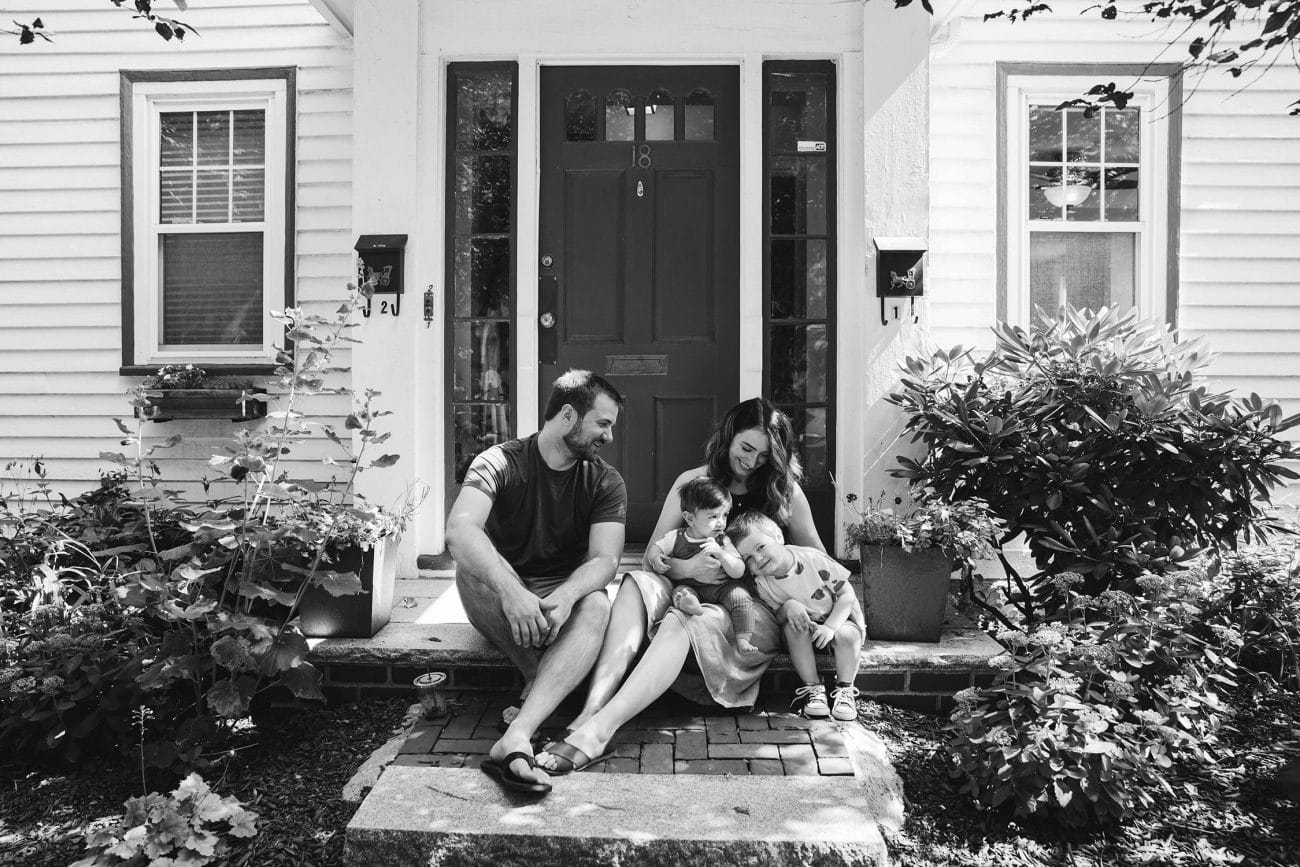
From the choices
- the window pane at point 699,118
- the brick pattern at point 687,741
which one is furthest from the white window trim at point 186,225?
the brick pattern at point 687,741

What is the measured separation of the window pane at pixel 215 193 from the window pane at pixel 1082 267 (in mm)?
4260

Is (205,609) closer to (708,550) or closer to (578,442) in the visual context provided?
(578,442)

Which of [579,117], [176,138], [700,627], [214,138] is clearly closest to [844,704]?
[700,627]

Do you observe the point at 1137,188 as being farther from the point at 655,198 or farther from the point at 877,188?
the point at 655,198

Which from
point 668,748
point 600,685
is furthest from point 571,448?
point 668,748

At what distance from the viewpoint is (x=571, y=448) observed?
3.06 metres

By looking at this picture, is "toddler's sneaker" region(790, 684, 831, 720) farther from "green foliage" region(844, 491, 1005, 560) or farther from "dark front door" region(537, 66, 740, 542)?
"dark front door" region(537, 66, 740, 542)

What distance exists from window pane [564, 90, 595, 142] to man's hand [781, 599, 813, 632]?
8.22ft

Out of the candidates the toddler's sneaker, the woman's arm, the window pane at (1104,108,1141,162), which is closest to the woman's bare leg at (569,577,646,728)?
the toddler's sneaker

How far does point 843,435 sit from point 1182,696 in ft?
5.71

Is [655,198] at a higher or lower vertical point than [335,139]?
lower

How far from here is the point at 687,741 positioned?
2754 mm

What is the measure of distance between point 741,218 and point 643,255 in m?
0.49

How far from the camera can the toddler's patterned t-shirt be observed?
9.66 ft
